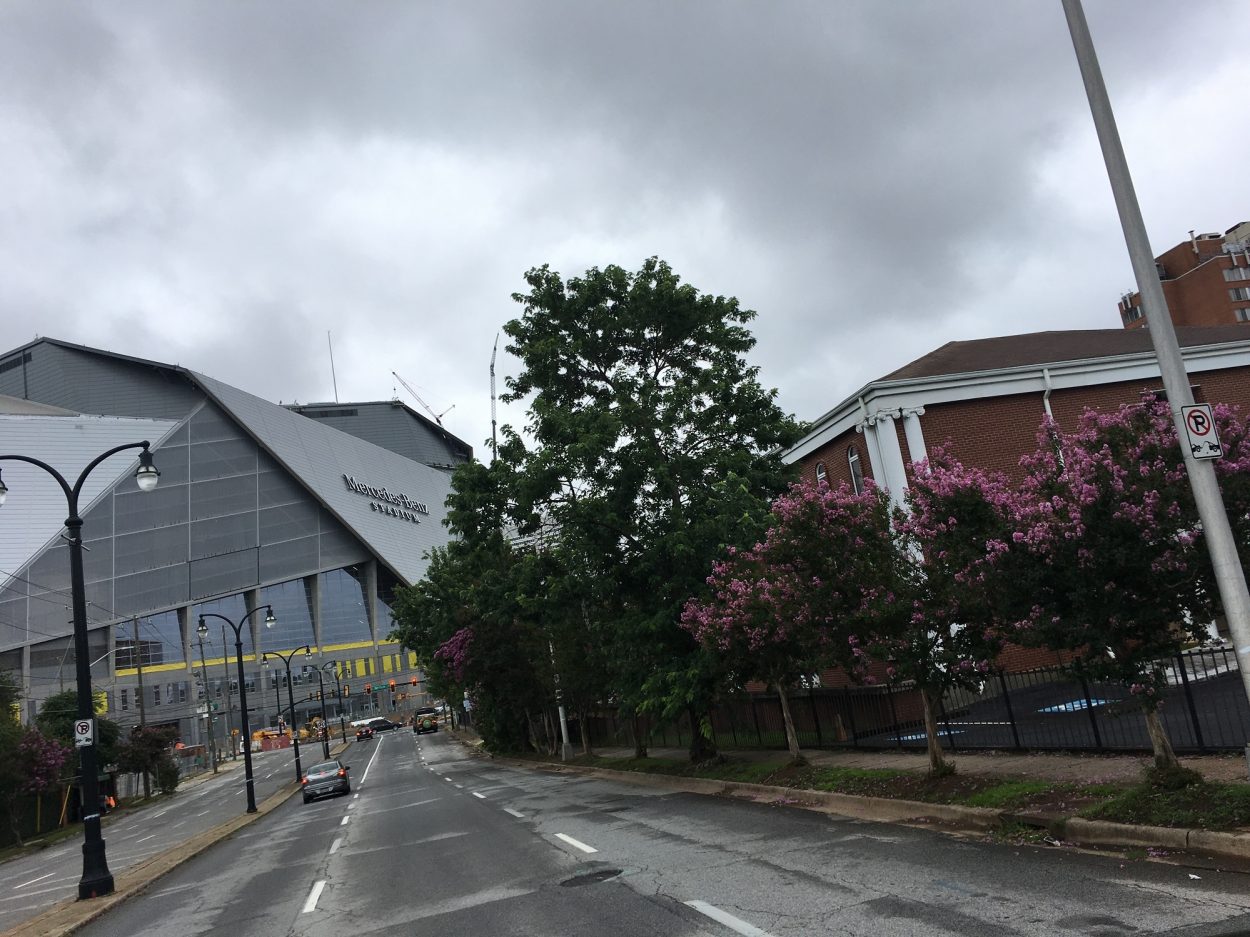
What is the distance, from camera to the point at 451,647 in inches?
1578

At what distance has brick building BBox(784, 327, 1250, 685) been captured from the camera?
24969 millimetres

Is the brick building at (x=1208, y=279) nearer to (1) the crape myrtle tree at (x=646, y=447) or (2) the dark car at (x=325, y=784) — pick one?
(1) the crape myrtle tree at (x=646, y=447)

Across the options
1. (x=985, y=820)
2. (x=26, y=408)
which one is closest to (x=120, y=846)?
(x=985, y=820)

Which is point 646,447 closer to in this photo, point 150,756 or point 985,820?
point 985,820

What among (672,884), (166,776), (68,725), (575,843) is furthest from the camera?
(166,776)

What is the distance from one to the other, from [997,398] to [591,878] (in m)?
19.5

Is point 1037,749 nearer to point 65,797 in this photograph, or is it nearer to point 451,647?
point 451,647

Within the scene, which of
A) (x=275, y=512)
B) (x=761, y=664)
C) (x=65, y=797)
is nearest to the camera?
(x=761, y=664)

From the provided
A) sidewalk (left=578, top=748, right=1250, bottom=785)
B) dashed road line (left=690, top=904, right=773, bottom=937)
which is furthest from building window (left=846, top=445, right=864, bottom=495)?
dashed road line (left=690, top=904, right=773, bottom=937)

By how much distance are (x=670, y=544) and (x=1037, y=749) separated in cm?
815

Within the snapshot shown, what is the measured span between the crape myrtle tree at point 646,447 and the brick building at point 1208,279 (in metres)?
63.9

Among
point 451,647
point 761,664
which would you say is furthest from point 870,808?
point 451,647

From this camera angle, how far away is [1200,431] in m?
8.26

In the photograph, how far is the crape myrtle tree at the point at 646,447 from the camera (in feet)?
67.5
